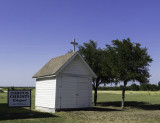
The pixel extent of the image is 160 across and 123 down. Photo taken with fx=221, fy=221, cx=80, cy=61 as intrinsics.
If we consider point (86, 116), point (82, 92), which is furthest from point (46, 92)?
point (86, 116)

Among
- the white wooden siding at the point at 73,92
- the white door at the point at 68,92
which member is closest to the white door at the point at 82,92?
→ the white wooden siding at the point at 73,92

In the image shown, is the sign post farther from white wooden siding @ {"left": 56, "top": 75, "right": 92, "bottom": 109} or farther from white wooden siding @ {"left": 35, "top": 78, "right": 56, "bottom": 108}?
white wooden siding @ {"left": 56, "top": 75, "right": 92, "bottom": 109}

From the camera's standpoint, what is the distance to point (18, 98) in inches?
733

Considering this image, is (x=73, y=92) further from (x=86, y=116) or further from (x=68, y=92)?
(x=86, y=116)

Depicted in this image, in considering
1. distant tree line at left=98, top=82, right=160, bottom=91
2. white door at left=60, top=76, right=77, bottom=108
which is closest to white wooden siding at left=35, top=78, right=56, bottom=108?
white door at left=60, top=76, right=77, bottom=108

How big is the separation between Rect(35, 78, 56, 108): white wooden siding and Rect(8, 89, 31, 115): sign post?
3.01 meters

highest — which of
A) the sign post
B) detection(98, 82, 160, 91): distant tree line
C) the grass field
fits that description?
the sign post

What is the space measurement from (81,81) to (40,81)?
4.76m

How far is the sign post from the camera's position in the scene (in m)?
18.3

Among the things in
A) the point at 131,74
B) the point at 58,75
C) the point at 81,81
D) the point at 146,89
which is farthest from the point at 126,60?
the point at 146,89

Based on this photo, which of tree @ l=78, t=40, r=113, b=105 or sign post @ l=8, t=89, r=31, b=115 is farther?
tree @ l=78, t=40, r=113, b=105

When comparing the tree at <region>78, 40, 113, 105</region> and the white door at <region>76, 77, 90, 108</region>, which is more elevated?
the tree at <region>78, 40, 113, 105</region>

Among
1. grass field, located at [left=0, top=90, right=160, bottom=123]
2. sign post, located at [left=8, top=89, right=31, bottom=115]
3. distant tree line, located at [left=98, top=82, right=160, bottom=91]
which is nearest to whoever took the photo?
grass field, located at [left=0, top=90, right=160, bottom=123]

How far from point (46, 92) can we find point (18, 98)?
438cm
